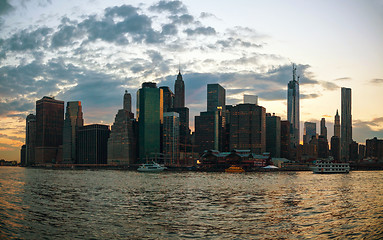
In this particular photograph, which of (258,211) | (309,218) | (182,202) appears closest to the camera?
(309,218)

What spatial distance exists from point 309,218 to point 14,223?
50382mm

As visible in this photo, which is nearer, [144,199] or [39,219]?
[39,219]

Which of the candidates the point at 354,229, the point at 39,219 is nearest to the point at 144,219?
the point at 39,219

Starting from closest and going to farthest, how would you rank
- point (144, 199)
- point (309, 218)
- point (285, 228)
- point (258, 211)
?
point (285, 228), point (309, 218), point (258, 211), point (144, 199)

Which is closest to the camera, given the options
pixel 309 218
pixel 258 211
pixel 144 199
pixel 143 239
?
pixel 143 239

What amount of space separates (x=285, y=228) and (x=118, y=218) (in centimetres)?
2810

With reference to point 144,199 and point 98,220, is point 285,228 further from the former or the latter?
point 144,199

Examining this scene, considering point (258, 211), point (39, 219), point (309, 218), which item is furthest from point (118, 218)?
point (309, 218)

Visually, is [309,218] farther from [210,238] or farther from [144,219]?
[144,219]

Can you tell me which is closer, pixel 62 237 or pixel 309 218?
pixel 62 237

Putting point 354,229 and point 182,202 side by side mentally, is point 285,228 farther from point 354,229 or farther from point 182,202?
point 182,202

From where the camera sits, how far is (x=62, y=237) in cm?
4853

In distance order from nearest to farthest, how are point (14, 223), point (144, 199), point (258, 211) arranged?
point (14, 223) < point (258, 211) < point (144, 199)

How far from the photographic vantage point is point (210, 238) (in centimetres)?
4797
